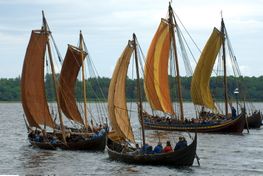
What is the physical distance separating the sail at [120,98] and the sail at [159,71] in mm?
30998

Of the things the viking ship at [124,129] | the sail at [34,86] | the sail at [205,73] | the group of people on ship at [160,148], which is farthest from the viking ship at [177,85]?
the group of people on ship at [160,148]

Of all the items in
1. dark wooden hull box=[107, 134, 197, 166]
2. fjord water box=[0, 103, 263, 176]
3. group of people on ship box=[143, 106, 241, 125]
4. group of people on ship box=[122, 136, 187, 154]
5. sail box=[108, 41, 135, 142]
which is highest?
sail box=[108, 41, 135, 142]

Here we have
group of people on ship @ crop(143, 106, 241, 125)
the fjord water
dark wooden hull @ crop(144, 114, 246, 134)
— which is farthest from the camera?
group of people on ship @ crop(143, 106, 241, 125)

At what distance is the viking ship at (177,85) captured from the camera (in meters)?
88.2

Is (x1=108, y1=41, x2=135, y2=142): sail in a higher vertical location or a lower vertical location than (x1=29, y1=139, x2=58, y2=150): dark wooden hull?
higher

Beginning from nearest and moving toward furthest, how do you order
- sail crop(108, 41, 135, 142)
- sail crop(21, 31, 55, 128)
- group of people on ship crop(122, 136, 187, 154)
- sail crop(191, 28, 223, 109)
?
1. group of people on ship crop(122, 136, 187, 154)
2. sail crop(108, 41, 135, 142)
3. sail crop(21, 31, 55, 128)
4. sail crop(191, 28, 223, 109)

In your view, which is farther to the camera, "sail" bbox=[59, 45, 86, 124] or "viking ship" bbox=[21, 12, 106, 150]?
"sail" bbox=[59, 45, 86, 124]

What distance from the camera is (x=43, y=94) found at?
71.0 metres

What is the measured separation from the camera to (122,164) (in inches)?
2283

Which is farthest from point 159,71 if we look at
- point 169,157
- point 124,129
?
point 169,157

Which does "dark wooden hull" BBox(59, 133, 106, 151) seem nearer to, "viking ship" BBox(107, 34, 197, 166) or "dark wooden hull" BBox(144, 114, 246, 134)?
"viking ship" BBox(107, 34, 197, 166)

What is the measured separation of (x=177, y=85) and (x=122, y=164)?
107 ft

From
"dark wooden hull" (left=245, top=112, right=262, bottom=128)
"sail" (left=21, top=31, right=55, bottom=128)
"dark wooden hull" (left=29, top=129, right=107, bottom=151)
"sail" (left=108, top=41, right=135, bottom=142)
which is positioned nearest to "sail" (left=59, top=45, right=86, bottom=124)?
"sail" (left=21, top=31, right=55, bottom=128)

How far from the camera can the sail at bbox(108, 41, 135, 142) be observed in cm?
5797
